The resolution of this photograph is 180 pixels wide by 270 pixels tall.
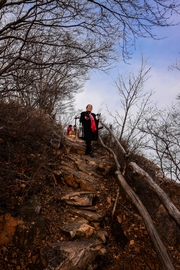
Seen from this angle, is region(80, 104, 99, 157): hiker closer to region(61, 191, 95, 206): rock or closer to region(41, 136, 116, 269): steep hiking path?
region(41, 136, 116, 269): steep hiking path

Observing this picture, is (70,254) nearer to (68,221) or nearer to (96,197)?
(68,221)

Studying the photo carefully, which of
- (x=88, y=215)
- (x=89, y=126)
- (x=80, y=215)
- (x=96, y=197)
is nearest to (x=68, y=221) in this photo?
(x=80, y=215)

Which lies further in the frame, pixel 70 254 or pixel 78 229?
pixel 78 229

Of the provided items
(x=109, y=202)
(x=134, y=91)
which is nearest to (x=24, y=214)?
(x=109, y=202)

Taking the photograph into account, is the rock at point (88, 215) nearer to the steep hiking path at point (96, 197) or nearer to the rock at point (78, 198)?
the steep hiking path at point (96, 197)

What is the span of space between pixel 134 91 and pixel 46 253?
7.93m

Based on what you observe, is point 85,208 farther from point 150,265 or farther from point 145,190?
point 145,190

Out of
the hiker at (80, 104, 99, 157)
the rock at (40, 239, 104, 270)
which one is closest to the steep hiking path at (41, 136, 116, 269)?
the rock at (40, 239, 104, 270)

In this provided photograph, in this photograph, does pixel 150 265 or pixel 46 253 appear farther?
pixel 150 265

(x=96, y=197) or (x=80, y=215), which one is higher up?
(x=96, y=197)

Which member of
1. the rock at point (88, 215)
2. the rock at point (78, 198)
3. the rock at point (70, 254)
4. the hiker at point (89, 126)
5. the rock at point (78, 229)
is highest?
the hiker at point (89, 126)

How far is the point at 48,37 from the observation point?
443 centimetres

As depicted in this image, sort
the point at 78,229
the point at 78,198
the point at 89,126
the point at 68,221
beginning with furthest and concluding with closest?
the point at 89,126 < the point at 78,198 < the point at 68,221 < the point at 78,229

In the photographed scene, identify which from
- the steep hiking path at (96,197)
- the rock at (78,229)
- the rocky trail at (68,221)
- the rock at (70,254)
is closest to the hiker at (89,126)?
the steep hiking path at (96,197)
